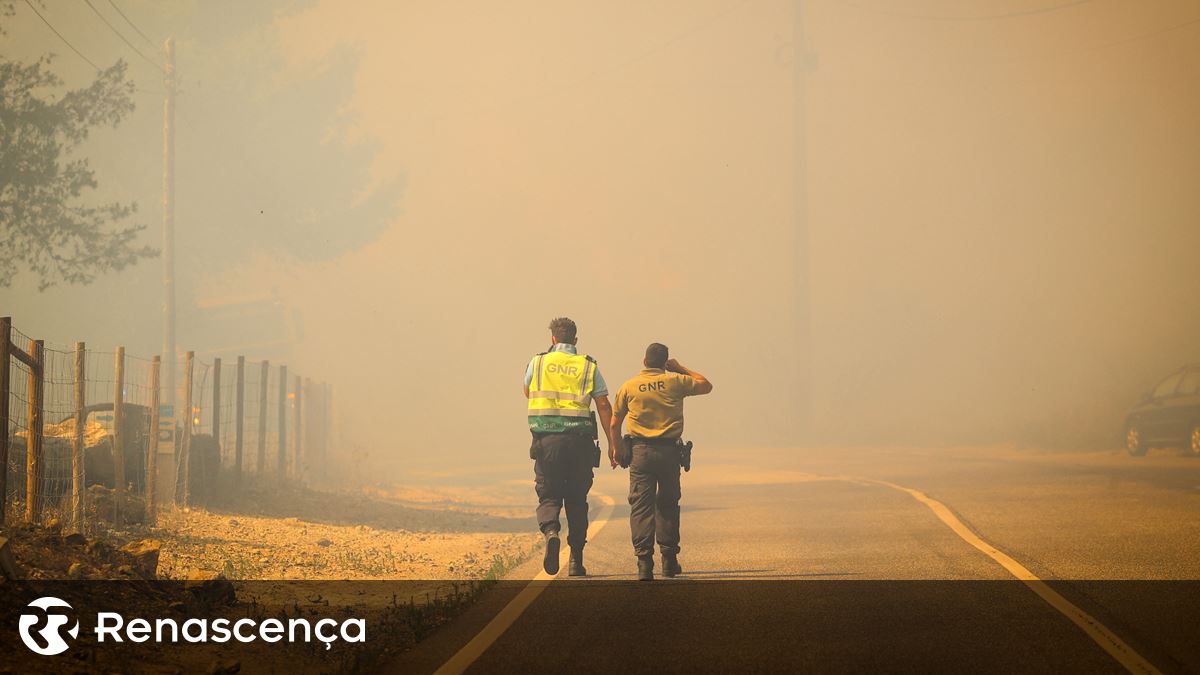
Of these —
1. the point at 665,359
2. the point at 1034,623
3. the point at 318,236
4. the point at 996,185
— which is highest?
the point at 996,185

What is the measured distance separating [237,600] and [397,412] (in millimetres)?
55422

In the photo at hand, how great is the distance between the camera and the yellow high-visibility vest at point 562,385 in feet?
39.1

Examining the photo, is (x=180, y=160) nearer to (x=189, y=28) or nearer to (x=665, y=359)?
(x=189, y=28)

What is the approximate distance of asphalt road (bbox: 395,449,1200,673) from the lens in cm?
802

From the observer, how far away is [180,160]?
2544 inches

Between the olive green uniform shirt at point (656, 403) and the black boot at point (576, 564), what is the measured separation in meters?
1.10

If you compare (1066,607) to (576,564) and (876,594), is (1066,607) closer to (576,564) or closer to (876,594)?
(876,594)

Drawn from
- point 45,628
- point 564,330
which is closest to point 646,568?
point 564,330

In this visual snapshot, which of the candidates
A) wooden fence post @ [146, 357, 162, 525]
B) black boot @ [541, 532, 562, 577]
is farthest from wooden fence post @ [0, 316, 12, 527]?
wooden fence post @ [146, 357, 162, 525]

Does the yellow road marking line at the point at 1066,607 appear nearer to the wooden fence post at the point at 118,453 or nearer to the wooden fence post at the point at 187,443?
the wooden fence post at the point at 118,453

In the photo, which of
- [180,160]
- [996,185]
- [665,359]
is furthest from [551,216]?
[665,359]

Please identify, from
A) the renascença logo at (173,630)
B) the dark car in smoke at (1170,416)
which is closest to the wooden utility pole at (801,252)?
the dark car in smoke at (1170,416)

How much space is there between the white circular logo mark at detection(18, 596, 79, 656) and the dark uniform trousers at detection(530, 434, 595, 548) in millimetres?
4276

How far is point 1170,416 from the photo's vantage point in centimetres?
2762
